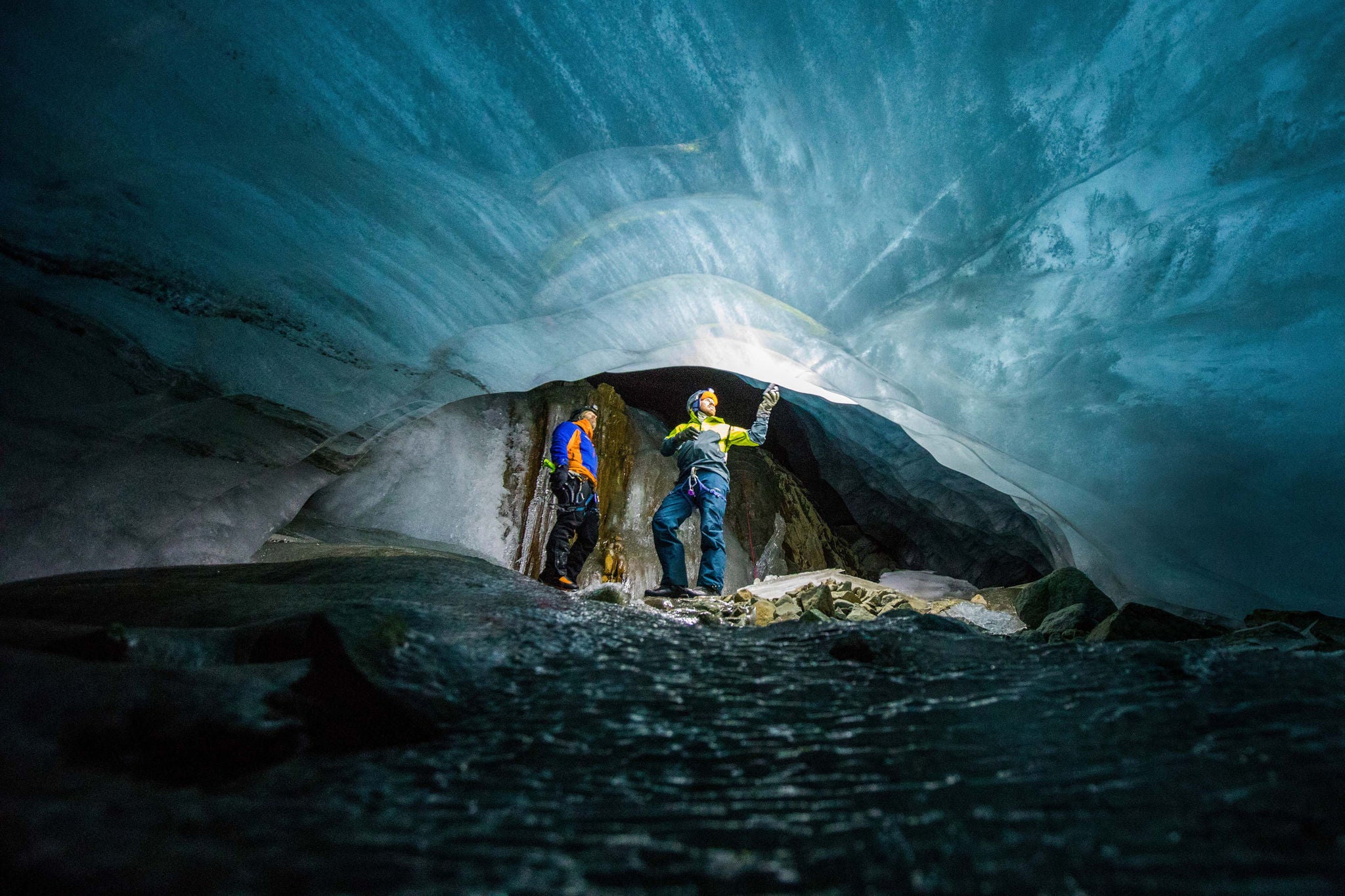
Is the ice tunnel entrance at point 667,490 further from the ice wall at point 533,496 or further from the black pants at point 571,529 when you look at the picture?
the black pants at point 571,529

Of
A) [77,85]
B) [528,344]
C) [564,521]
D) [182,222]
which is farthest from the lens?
[564,521]

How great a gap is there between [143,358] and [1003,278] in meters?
4.11

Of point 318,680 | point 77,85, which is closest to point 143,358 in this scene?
point 77,85

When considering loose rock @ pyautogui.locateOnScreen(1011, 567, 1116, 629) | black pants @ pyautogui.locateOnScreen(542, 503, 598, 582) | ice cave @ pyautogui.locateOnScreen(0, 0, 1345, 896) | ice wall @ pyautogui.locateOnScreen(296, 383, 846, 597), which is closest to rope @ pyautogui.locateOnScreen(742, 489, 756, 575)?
ice wall @ pyautogui.locateOnScreen(296, 383, 846, 597)

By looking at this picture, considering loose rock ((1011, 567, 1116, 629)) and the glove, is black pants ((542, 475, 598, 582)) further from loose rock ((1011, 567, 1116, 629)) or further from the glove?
loose rock ((1011, 567, 1116, 629))

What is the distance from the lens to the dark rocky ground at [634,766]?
672mm

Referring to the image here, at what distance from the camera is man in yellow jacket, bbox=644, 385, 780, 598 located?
465 centimetres

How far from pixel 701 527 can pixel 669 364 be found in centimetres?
128

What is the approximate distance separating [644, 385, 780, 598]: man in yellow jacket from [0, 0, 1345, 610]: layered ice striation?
1.57 metres

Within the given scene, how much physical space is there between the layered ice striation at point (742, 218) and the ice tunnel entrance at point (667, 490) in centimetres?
213

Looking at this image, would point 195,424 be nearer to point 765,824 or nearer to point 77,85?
point 77,85

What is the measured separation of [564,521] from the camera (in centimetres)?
574

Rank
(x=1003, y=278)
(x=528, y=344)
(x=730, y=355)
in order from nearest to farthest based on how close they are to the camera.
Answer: (x=1003, y=278)
(x=528, y=344)
(x=730, y=355)

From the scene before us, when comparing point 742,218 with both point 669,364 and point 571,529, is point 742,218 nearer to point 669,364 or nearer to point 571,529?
point 669,364
